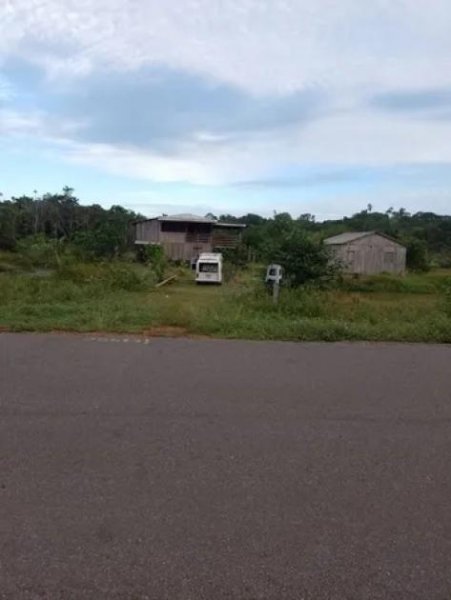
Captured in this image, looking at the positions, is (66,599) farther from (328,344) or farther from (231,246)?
(231,246)

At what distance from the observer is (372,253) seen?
4462 cm

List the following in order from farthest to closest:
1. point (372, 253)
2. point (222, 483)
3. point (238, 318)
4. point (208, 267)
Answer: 1. point (372, 253)
2. point (208, 267)
3. point (238, 318)
4. point (222, 483)

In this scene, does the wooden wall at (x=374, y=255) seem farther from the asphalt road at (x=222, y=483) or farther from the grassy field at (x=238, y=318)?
the asphalt road at (x=222, y=483)

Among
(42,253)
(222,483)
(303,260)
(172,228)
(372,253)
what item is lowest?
(222,483)

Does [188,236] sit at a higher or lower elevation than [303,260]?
higher

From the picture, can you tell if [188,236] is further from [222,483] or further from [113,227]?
[222,483]

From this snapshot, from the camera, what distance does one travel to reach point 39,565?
8.06 feet

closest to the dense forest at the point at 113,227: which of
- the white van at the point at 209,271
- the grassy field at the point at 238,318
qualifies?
the white van at the point at 209,271

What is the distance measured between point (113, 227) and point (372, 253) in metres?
21.6

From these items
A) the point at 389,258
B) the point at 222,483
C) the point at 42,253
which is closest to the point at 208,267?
the point at 42,253

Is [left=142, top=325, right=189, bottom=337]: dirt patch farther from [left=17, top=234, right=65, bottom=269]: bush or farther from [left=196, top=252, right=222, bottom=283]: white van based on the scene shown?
[left=17, top=234, right=65, bottom=269]: bush

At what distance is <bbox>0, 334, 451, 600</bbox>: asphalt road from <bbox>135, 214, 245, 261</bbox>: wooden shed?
127ft

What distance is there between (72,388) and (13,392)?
20.2 inches

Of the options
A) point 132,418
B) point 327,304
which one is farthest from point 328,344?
point 132,418
